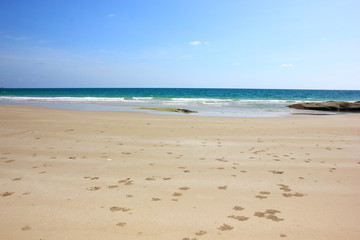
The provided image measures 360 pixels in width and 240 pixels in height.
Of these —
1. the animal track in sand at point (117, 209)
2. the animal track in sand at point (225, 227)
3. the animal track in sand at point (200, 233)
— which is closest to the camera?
the animal track in sand at point (200, 233)

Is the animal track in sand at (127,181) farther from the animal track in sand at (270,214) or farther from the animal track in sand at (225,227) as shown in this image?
the animal track in sand at (270,214)

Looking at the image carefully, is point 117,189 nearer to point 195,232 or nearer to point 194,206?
point 194,206

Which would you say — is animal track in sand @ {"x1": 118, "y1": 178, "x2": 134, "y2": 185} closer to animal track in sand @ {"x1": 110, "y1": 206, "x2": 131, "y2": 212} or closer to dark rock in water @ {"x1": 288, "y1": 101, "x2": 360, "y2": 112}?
animal track in sand @ {"x1": 110, "y1": 206, "x2": 131, "y2": 212}

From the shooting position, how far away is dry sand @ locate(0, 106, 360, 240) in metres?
3.81

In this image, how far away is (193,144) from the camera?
9578mm

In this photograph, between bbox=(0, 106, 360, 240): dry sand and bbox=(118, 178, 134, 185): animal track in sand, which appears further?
bbox=(118, 178, 134, 185): animal track in sand

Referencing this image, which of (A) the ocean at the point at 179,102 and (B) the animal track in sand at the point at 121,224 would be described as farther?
(A) the ocean at the point at 179,102

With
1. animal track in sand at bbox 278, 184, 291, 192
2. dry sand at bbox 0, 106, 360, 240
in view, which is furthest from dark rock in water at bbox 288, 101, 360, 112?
animal track in sand at bbox 278, 184, 291, 192

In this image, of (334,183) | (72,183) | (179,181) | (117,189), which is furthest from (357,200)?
(72,183)

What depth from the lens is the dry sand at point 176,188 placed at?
3812mm

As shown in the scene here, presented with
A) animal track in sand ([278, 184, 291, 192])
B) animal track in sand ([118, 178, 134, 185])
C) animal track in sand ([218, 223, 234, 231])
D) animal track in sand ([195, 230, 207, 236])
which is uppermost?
animal track in sand ([118, 178, 134, 185])

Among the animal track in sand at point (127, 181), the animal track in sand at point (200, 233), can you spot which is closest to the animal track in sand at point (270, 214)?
the animal track in sand at point (200, 233)

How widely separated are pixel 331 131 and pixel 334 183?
8.44 metres

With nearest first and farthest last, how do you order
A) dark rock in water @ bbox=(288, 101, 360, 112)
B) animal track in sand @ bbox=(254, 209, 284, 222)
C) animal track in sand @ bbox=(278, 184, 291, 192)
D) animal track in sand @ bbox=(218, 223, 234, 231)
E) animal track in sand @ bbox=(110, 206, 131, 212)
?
animal track in sand @ bbox=(218, 223, 234, 231), animal track in sand @ bbox=(254, 209, 284, 222), animal track in sand @ bbox=(110, 206, 131, 212), animal track in sand @ bbox=(278, 184, 291, 192), dark rock in water @ bbox=(288, 101, 360, 112)
